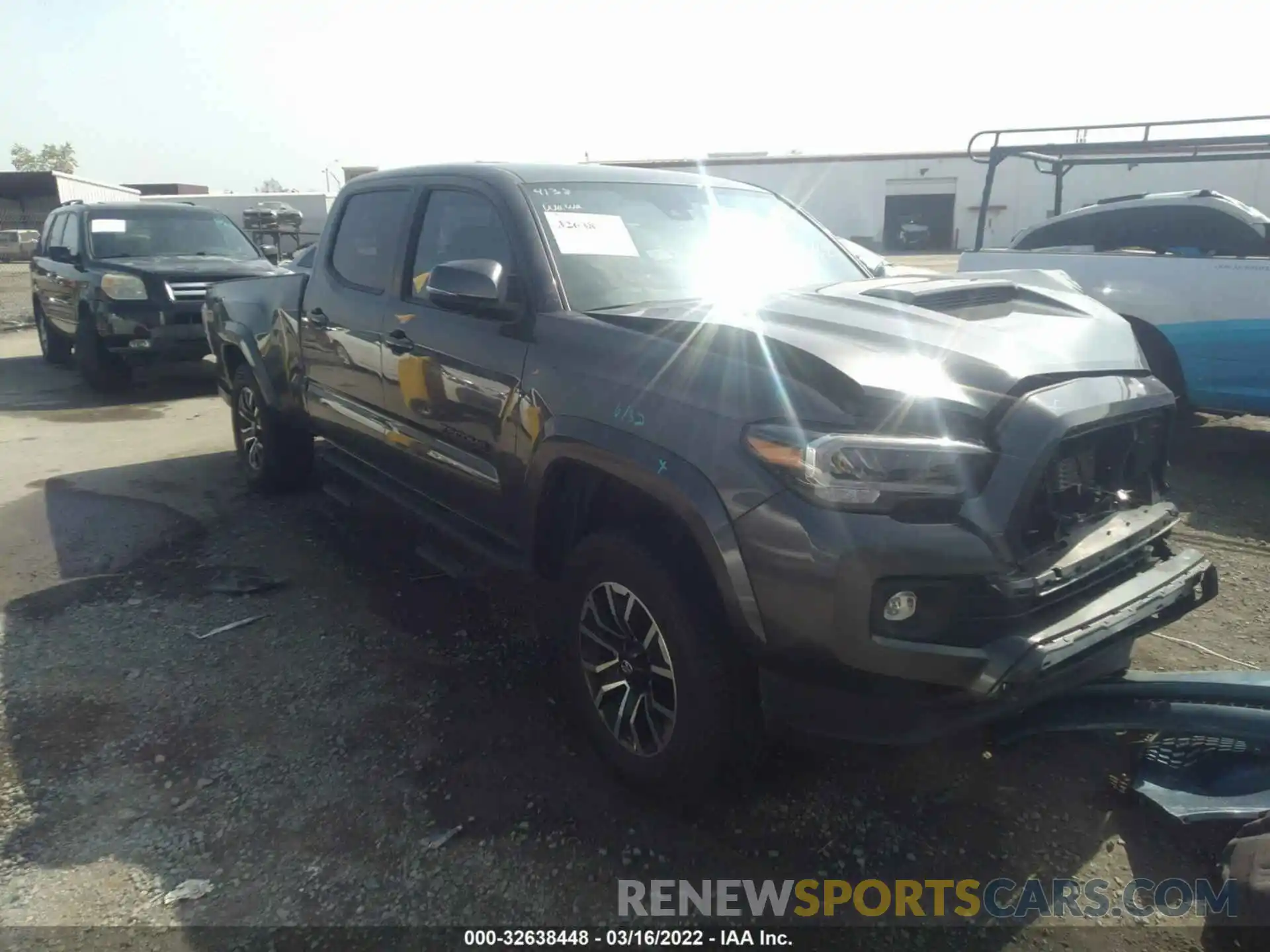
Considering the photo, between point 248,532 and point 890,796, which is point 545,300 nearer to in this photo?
point 890,796

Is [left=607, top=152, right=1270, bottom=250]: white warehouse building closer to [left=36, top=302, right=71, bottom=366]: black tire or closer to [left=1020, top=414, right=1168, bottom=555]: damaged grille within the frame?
[left=36, top=302, right=71, bottom=366]: black tire

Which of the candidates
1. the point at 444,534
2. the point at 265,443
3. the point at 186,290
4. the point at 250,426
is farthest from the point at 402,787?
the point at 186,290

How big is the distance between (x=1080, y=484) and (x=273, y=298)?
4.52m

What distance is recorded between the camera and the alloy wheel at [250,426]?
236 inches

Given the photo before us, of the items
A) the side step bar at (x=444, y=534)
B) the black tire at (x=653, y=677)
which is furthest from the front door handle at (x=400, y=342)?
the black tire at (x=653, y=677)

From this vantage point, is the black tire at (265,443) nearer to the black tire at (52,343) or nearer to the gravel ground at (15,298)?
the black tire at (52,343)

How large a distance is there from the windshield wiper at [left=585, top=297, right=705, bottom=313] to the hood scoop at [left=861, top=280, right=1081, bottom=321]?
0.62 metres

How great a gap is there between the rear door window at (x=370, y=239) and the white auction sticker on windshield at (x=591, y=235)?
106cm

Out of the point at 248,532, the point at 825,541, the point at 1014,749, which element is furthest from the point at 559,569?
the point at 248,532

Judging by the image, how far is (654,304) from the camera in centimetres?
340

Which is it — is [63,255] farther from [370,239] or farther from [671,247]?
[671,247]

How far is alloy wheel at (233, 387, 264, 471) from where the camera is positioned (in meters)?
6.00

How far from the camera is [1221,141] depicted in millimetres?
7074

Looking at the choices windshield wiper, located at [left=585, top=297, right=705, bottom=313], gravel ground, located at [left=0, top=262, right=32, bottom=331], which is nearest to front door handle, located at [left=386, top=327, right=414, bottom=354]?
windshield wiper, located at [left=585, top=297, right=705, bottom=313]
